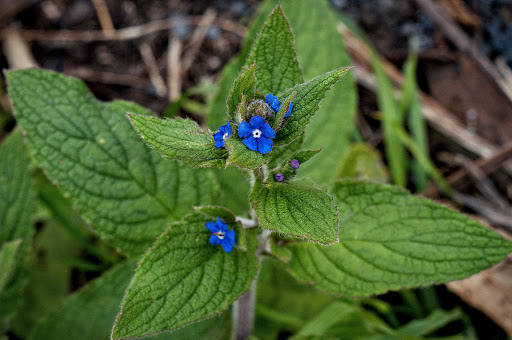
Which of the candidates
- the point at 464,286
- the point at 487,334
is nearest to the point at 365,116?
the point at 464,286

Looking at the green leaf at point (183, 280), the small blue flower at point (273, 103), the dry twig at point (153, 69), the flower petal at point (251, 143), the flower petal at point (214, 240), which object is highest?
the dry twig at point (153, 69)

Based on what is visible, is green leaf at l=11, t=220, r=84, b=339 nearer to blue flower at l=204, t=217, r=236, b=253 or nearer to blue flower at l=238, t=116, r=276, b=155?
blue flower at l=204, t=217, r=236, b=253

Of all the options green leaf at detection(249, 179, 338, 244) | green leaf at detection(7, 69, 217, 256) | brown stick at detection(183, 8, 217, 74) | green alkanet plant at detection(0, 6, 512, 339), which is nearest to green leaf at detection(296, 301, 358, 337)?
green alkanet plant at detection(0, 6, 512, 339)

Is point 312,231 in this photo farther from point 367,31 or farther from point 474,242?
point 367,31

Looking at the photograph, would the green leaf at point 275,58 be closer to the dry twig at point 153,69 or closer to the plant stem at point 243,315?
the plant stem at point 243,315

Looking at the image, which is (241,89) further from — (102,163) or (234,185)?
(234,185)

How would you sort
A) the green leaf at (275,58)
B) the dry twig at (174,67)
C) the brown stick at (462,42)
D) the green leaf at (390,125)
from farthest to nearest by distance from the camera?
1. the dry twig at (174,67)
2. the brown stick at (462,42)
3. the green leaf at (390,125)
4. the green leaf at (275,58)

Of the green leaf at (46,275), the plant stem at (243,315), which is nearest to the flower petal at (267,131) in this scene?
the plant stem at (243,315)
